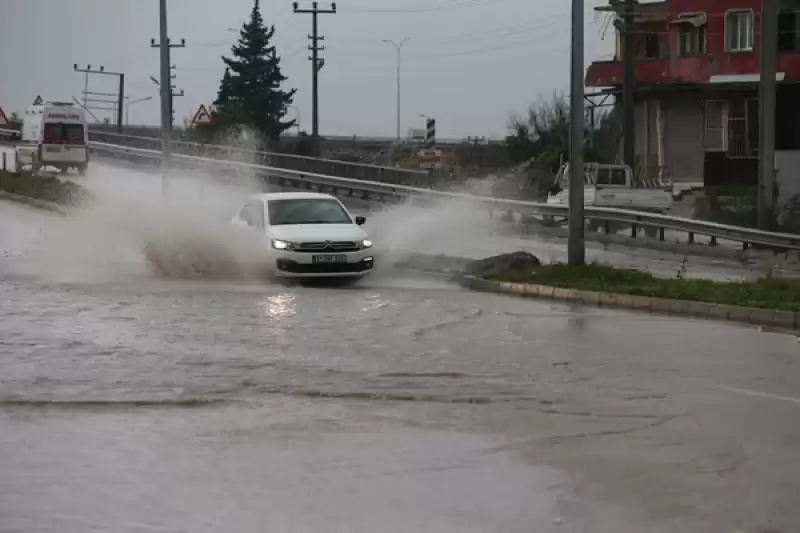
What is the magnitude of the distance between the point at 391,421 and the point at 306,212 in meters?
12.8

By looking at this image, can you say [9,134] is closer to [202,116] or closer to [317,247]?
[202,116]

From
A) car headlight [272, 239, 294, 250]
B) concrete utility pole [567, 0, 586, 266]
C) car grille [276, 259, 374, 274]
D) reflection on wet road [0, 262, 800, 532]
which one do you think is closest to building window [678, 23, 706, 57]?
concrete utility pole [567, 0, 586, 266]

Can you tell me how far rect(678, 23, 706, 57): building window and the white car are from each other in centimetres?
3721

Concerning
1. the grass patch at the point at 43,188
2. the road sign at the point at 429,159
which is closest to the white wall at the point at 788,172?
the road sign at the point at 429,159

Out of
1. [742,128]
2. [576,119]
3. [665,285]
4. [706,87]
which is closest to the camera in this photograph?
[665,285]

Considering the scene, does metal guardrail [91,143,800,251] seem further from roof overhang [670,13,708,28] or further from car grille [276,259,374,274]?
roof overhang [670,13,708,28]

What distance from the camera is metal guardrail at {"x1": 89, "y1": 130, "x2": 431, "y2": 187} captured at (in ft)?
157

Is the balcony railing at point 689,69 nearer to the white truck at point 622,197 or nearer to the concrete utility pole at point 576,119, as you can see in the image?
the white truck at point 622,197

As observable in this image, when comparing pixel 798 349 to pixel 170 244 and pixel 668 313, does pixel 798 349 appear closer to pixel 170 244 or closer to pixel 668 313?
pixel 668 313

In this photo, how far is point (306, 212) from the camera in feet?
71.3

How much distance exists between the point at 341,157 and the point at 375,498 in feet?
225

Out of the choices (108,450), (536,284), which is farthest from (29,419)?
(536,284)

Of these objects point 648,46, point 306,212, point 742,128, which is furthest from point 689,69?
point 306,212

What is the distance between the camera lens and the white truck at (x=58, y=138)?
166 feet
